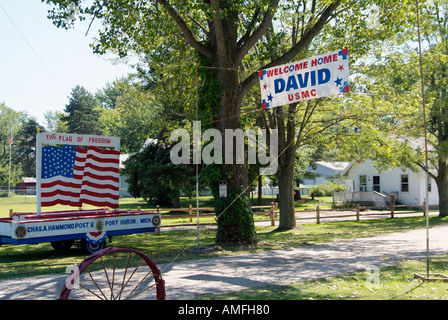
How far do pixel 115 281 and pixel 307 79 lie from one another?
7.30 meters

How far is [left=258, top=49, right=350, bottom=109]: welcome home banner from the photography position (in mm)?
12172

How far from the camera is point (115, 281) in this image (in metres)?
9.30

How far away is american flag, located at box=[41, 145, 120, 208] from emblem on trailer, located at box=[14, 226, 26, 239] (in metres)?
1.76

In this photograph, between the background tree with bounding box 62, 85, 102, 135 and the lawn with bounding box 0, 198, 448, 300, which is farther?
the background tree with bounding box 62, 85, 102, 135

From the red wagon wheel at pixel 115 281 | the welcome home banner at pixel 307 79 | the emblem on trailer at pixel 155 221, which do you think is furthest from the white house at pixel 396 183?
the red wagon wheel at pixel 115 281

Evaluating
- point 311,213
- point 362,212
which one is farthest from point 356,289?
point 362,212

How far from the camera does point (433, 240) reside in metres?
16.7

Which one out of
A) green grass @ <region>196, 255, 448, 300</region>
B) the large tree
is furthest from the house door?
green grass @ <region>196, 255, 448, 300</region>

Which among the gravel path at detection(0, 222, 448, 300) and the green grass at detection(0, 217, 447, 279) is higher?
the gravel path at detection(0, 222, 448, 300)

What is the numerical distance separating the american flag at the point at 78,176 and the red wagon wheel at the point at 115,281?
311 centimetres

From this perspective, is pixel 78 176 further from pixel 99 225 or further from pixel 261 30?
pixel 261 30

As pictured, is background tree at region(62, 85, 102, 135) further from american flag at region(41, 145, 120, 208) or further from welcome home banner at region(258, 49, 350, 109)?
welcome home banner at region(258, 49, 350, 109)
